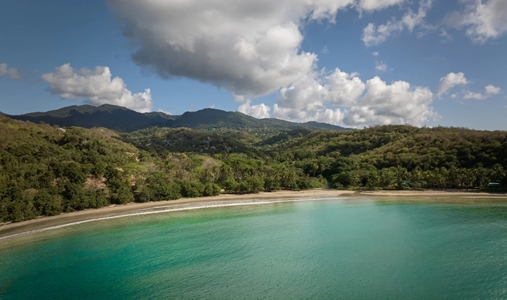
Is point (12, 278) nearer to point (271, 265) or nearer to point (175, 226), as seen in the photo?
point (175, 226)

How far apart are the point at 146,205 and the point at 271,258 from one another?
34.0 m

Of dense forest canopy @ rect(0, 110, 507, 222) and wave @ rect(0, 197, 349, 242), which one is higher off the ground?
dense forest canopy @ rect(0, 110, 507, 222)

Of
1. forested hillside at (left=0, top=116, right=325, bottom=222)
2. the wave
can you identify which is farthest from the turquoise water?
forested hillside at (left=0, top=116, right=325, bottom=222)

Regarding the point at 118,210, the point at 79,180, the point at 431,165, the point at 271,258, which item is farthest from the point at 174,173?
the point at 431,165

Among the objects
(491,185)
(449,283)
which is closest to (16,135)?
(449,283)

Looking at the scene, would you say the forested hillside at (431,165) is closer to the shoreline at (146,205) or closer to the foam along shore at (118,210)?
the shoreline at (146,205)

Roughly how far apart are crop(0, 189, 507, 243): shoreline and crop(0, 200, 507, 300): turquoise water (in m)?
3.49

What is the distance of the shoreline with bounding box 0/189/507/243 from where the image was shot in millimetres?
40353

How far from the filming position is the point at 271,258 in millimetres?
28062

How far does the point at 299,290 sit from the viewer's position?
21.3 meters

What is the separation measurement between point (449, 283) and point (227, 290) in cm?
1641

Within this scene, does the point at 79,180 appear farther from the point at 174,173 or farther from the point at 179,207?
the point at 174,173

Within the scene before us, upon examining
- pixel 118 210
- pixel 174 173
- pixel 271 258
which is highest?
pixel 174 173

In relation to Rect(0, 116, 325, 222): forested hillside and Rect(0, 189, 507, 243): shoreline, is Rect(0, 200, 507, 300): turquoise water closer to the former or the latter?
Rect(0, 189, 507, 243): shoreline
